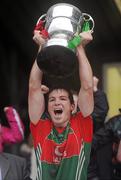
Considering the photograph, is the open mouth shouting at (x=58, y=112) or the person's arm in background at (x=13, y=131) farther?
the person's arm in background at (x=13, y=131)

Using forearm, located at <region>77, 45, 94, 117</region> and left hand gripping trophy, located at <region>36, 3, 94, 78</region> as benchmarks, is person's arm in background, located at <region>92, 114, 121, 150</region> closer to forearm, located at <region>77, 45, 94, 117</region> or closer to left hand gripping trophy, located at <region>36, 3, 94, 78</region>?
forearm, located at <region>77, 45, 94, 117</region>

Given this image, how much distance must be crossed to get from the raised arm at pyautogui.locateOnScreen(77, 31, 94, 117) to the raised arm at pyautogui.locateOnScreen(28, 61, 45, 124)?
22 centimetres

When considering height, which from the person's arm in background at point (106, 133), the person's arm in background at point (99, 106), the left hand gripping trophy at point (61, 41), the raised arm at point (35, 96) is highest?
the left hand gripping trophy at point (61, 41)

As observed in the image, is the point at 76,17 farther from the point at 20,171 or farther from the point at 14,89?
the point at 14,89

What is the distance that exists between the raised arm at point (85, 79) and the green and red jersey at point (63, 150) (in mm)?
70

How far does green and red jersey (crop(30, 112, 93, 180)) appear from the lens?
3469 mm

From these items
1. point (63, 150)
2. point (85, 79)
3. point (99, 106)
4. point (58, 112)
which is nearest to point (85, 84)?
point (85, 79)

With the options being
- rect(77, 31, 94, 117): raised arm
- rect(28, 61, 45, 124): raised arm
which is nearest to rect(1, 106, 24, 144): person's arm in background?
rect(28, 61, 45, 124): raised arm

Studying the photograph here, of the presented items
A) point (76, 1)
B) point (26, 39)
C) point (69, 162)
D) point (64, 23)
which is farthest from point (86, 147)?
point (26, 39)

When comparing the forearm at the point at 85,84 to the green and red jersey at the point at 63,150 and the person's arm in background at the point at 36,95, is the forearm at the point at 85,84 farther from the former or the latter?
the person's arm in background at the point at 36,95

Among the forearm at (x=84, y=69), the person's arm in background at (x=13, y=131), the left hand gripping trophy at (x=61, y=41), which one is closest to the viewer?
the left hand gripping trophy at (x=61, y=41)

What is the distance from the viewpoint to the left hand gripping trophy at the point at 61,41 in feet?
10.9

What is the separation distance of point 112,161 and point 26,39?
8.67ft

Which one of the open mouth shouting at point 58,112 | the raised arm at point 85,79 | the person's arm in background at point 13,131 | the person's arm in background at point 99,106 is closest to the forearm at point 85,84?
the raised arm at point 85,79
